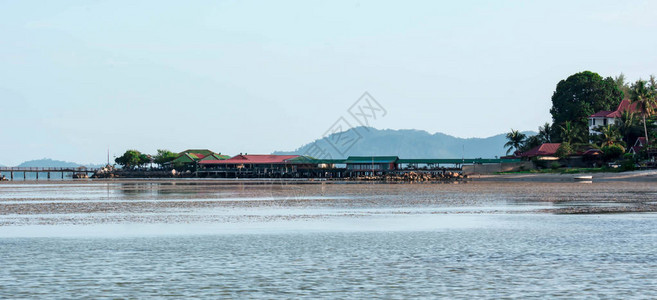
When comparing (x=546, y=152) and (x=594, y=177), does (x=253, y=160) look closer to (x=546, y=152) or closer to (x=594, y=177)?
(x=546, y=152)

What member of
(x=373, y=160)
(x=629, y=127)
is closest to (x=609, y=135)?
(x=629, y=127)

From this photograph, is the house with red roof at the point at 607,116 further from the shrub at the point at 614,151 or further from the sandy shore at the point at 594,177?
the sandy shore at the point at 594,177

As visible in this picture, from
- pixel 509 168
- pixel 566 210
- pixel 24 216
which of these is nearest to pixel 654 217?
pixel 566 210

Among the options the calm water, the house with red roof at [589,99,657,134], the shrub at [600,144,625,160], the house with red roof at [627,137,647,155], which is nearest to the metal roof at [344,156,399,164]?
the house with red roof at [589,99,657,134]

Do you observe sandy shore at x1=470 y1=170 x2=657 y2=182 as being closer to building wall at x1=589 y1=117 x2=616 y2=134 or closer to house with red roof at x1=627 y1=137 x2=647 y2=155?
house with red roof at x1=627 y1=137 x2=647 y2=155

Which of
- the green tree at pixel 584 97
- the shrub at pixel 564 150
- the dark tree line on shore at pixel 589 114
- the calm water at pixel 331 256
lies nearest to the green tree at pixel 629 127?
the dark tree line on shore at pixel 589 114

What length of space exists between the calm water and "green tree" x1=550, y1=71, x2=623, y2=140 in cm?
11248

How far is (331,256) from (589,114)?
132 metres

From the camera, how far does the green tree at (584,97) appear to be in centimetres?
14475

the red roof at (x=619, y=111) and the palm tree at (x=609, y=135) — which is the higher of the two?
the red roof at (x=619, y=111)

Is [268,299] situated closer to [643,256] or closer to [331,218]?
[643,256]

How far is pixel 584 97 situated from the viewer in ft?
484

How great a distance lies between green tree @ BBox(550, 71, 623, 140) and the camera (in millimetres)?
144750

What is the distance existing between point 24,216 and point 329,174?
129837 mm
